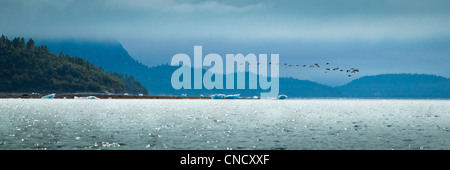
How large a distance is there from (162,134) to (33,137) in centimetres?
A: 1808

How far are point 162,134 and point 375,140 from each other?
1207 inches
